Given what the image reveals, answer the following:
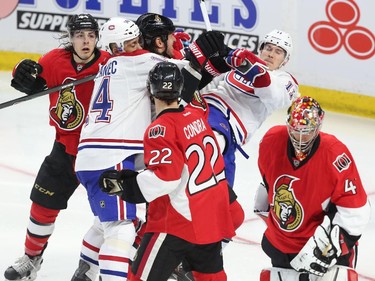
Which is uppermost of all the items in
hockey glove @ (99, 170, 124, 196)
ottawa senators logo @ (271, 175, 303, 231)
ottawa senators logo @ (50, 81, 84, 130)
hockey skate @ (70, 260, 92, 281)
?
hockey glove @ (99, 170, 124, 196)

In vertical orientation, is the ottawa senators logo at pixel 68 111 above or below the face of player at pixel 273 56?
below

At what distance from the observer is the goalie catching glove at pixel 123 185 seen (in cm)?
354

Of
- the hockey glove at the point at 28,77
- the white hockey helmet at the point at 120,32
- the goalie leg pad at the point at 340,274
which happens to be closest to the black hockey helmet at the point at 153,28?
the white hockey helmet at the point at 120,32

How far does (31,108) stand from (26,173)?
1.49m

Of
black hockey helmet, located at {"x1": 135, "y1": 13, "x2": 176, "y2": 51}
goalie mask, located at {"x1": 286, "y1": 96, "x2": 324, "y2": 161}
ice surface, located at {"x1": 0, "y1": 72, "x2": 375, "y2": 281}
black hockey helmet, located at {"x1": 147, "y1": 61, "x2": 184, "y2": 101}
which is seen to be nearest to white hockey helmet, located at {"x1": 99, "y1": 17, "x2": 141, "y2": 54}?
black hockey helmet, located at {"x1": 135, "y1": 13, "x2": 176, "y2": 51}

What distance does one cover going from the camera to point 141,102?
4.04 m

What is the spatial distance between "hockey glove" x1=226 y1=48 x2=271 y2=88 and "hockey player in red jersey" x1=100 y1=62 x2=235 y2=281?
1.88 ft

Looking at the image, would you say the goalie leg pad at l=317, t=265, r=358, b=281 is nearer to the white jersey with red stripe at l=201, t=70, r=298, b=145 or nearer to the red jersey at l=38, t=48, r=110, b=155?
the white jersey with red stripe at l=201, t=70, r=298, b=145

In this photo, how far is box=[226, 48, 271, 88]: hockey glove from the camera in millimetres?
4176

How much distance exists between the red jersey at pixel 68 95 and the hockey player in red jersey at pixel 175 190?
0.94m

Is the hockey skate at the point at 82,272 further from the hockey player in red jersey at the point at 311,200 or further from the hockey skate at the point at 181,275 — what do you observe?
the hockey player in red jersey at the point at 311,200

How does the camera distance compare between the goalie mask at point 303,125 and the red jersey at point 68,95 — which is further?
the red jersey at point 68,95

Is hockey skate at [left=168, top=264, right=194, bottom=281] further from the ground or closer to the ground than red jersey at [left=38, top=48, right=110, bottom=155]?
closer to the ground

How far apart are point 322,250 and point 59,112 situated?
1566 millimetres
